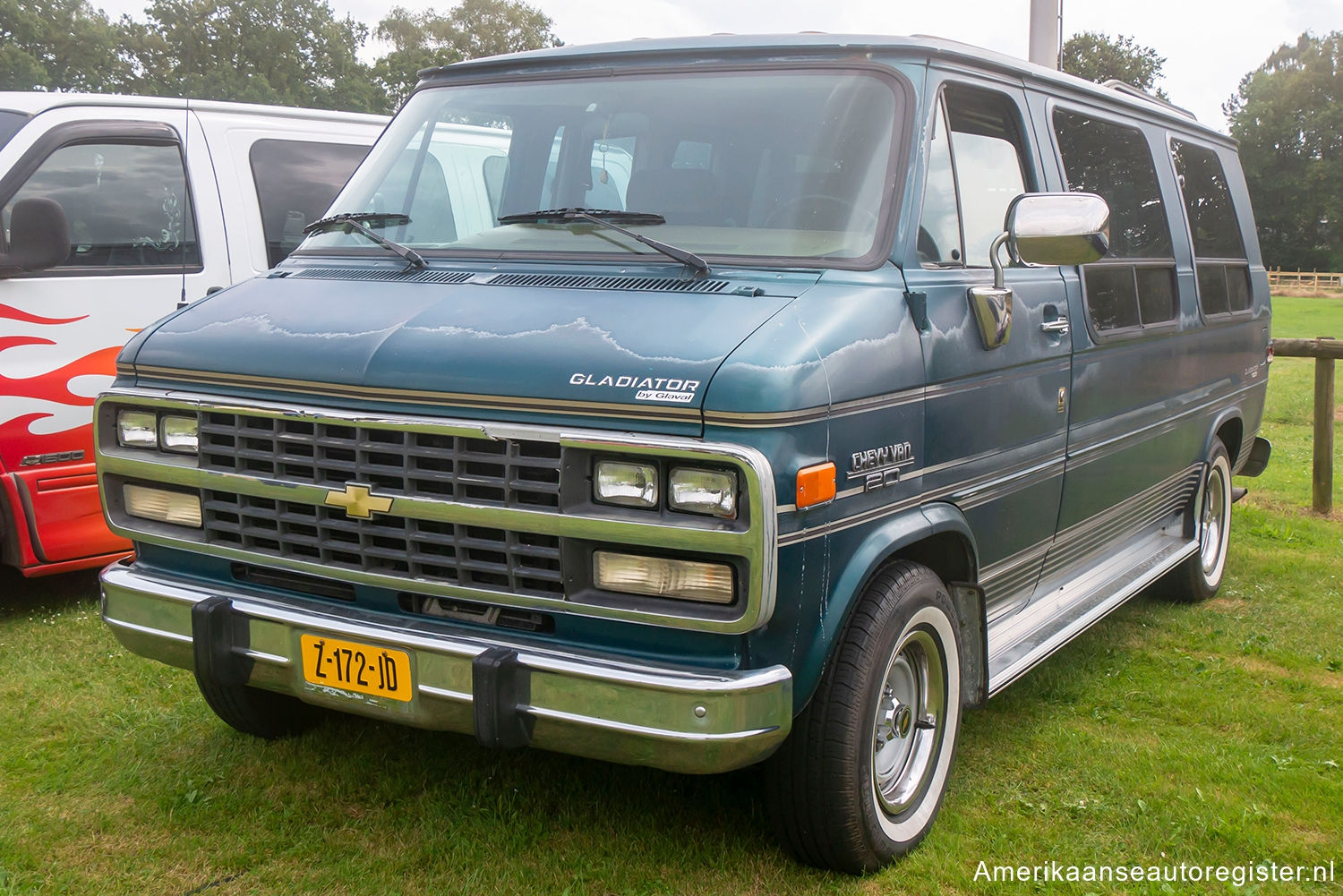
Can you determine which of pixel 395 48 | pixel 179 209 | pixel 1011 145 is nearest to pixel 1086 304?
pixel 1011 145

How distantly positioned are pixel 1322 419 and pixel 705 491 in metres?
7.29

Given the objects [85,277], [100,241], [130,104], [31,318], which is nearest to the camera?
[31,318]

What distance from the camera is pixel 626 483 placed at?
9.45 ft

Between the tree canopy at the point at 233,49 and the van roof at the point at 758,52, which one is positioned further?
the tree canopy at the point at 233,49

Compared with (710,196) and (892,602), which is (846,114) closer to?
(710,196)

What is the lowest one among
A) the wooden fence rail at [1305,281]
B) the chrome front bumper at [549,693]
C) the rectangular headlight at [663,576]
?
the wooden fence rail at [1305,281]

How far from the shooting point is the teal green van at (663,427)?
2.89 metres

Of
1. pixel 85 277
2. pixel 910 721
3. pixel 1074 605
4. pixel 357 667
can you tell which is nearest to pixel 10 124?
pixel 85 277

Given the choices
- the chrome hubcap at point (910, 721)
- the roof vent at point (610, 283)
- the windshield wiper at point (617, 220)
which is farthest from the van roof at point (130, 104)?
the chrome hubcap at point (910, 721)

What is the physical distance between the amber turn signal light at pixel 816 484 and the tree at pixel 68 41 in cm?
6118

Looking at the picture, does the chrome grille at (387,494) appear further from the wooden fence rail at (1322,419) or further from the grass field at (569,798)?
the wooden fence rail at (1322,419)

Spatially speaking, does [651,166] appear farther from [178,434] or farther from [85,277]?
Result: [85,277]

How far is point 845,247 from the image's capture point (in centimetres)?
346

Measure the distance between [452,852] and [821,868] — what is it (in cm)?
107
